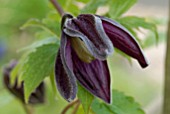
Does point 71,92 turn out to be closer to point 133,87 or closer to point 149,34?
point 149,34

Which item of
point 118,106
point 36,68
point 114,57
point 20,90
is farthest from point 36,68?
point 114,57

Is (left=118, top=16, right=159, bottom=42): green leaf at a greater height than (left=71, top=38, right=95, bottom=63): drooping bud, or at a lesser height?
lesser

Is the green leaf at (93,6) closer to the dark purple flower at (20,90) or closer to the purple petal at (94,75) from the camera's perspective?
the purple petal at (94,75)

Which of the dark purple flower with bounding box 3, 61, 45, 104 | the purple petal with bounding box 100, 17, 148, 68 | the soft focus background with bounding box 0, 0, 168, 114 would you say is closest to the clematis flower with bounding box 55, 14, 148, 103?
the purple petal with bounding box 100, 17, 148, 68

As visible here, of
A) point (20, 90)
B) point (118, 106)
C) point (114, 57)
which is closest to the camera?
point (118, 106)

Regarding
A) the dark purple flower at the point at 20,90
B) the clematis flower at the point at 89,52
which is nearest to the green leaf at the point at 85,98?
the clematis flower at the point at 89,52

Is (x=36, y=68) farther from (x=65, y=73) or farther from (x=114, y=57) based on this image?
(x=114, y=57)

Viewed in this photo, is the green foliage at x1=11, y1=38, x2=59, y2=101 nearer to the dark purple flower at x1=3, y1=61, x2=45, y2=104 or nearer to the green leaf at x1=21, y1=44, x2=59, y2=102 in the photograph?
the green leaf at x1=21, y1=44, x2=59, y2=102
